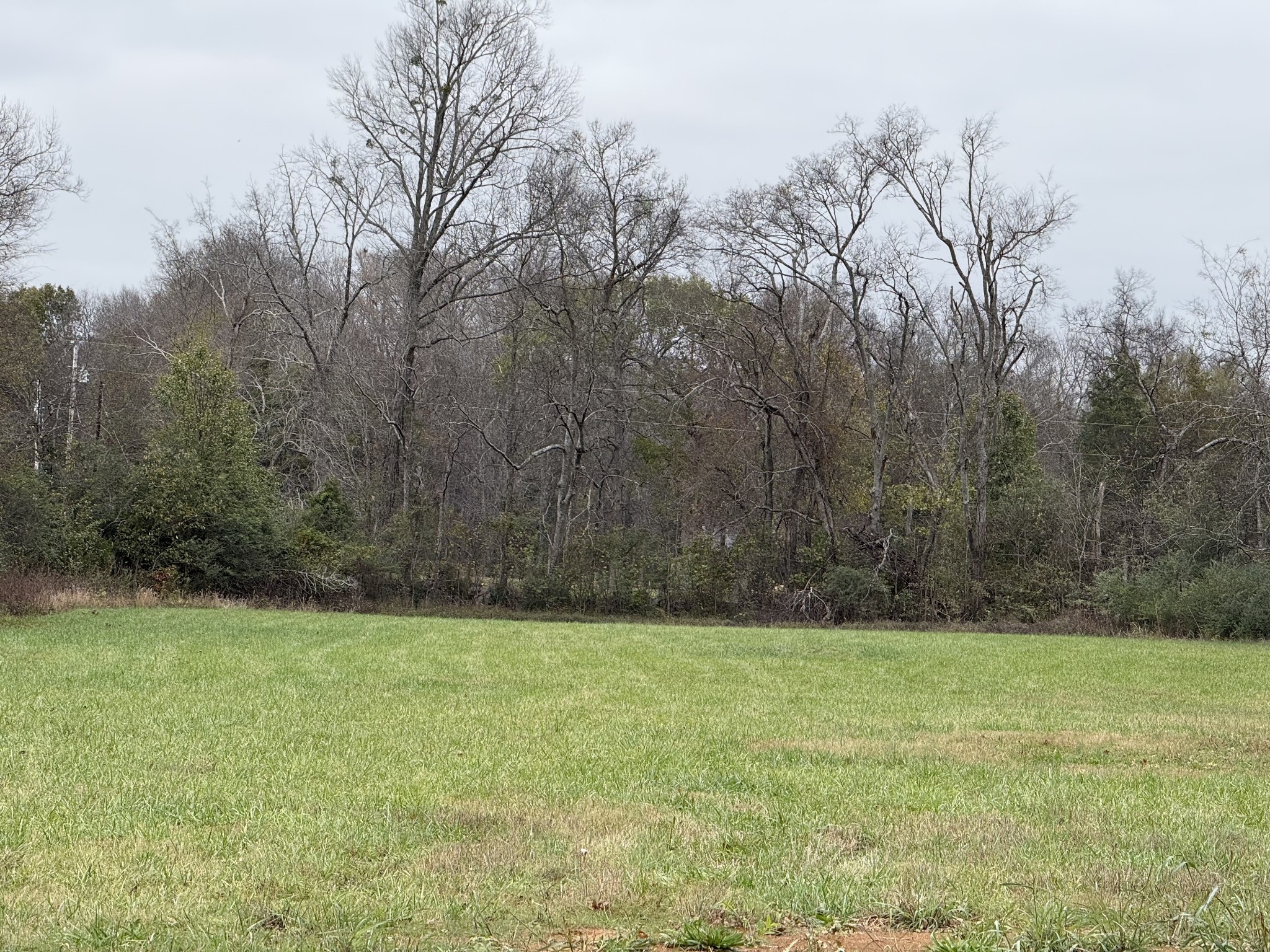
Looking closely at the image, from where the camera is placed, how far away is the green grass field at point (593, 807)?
4.49 metres

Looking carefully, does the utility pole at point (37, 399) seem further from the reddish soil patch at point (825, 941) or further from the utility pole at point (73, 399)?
the reddish soil patch at point (825, 941)

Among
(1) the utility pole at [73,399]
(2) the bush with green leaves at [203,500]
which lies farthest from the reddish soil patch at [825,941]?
(1) the utility pole at [73,399]

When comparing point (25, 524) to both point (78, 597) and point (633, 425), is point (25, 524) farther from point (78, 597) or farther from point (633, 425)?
point (633, 425)

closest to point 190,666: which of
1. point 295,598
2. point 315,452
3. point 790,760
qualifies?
point 790,760

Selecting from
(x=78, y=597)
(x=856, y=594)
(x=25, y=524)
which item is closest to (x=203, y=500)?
(x=25, y=524)

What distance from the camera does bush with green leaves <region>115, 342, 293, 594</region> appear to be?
1196 inches

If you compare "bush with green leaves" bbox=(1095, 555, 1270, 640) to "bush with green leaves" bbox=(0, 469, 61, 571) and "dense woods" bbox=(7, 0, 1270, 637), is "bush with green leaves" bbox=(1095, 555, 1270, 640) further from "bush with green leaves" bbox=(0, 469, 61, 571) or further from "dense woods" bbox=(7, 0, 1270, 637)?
"bush with green leaves" bbox=(0, 469, 61, 571)

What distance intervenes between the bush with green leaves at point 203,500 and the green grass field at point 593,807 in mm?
15917

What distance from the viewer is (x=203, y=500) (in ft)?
101

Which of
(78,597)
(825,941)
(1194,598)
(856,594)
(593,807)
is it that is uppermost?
(1194,598)

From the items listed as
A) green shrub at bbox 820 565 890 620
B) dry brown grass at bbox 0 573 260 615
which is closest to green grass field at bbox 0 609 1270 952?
dry brown grass at bbox 0 573 260 615

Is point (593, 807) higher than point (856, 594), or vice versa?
point (856, 594)

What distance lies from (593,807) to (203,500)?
2688 cm

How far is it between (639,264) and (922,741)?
29956 millimetres
